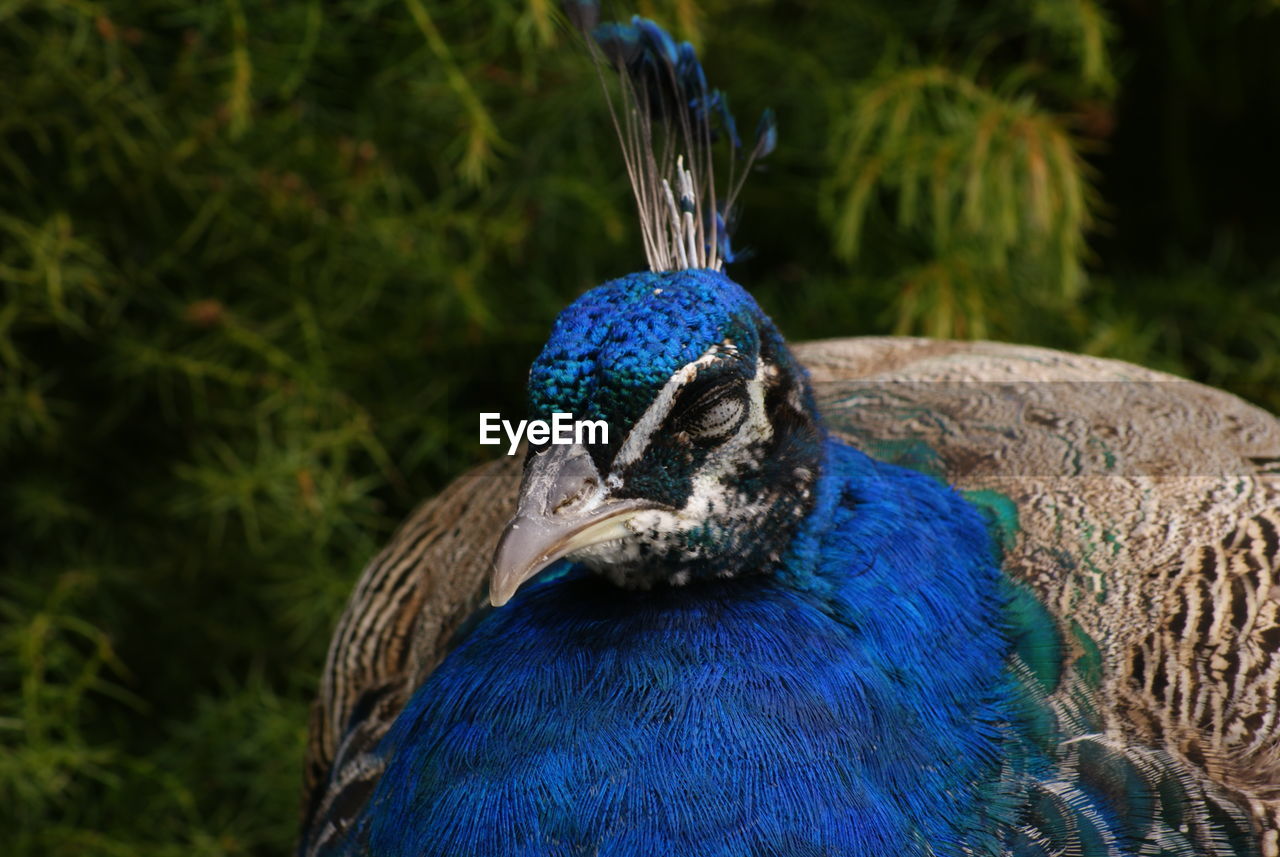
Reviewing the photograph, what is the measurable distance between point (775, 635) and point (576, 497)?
0.19 meters

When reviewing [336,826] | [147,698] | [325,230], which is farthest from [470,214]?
→ [336,826]

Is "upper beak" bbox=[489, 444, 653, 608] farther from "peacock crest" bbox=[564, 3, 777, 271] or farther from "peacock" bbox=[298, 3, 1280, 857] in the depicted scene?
"peacock crest" bbox=[564, 3, 777, 271]

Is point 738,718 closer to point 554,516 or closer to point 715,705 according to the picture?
point 715,705

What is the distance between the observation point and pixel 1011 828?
102 centimetres

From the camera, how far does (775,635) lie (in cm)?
101

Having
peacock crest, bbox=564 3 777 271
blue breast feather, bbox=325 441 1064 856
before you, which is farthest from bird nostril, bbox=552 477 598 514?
peacock crest, bbox=564 3 777 271

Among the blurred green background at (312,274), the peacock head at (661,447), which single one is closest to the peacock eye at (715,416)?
the peacock head at (661,447)

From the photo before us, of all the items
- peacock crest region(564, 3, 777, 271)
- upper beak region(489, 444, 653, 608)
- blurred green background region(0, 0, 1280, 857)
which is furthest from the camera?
blurred green background region(0, 0, 1280, 857)

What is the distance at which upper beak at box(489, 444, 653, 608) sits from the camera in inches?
36.2

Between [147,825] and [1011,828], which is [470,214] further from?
[1011,828]

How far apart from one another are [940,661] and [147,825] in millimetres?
1527

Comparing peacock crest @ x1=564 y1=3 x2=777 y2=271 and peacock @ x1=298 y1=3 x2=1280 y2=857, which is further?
peacock crest @ x1=564 y1=3 x2=777 y2=271

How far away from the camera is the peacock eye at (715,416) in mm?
979

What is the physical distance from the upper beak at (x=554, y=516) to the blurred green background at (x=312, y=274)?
112cm
